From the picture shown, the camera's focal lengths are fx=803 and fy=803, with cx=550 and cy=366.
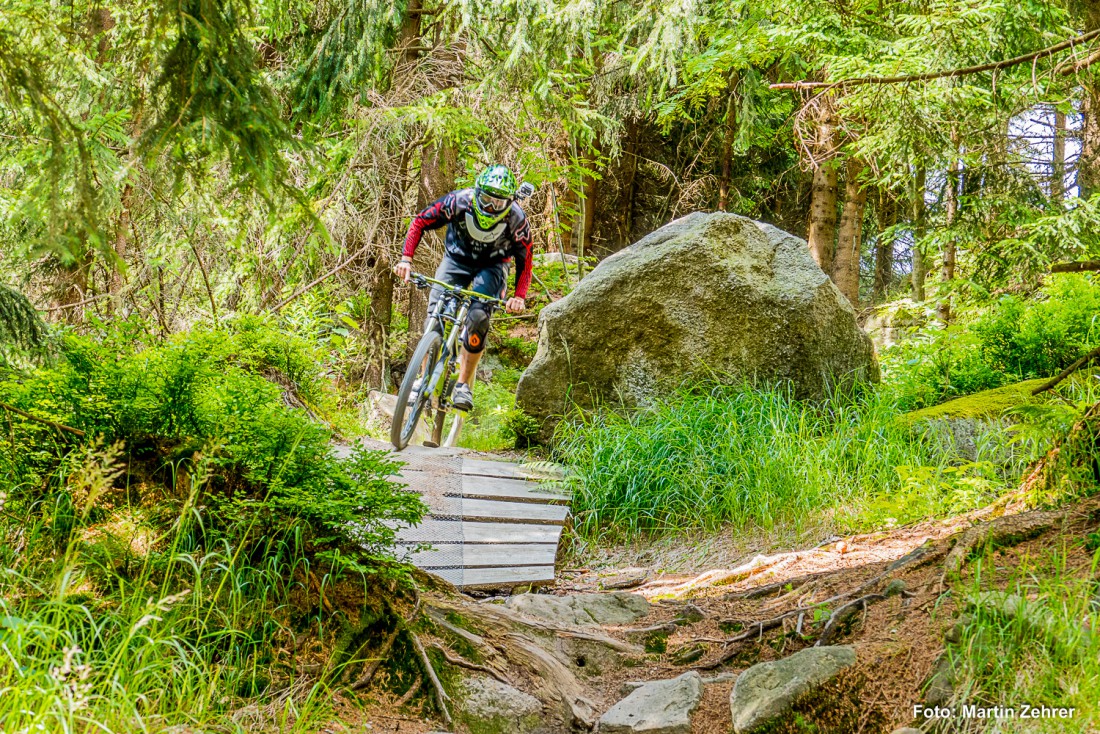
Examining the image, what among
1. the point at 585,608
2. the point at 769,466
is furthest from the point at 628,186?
the point at 585,608

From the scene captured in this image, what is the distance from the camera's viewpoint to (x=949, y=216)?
11086mm

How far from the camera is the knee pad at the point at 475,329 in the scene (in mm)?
6383

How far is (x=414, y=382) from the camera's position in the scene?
6.19 metres

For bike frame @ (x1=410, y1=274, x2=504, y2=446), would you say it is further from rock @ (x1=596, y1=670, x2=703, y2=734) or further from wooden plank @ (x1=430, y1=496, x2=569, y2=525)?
rock @ (x1=596, y1=670, x2=703, y2=734)

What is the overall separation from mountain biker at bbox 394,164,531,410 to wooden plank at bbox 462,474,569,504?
78cm

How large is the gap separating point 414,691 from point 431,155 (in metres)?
7.96

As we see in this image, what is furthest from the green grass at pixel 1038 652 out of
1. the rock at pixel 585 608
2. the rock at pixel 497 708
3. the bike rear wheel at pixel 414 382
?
the bike rear wheel at pixel 414 382

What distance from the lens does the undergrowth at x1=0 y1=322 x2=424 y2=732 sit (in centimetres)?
217

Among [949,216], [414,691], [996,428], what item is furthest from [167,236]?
[949,216]

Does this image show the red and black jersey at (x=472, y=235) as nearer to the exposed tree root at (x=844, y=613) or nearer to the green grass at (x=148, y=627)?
the green grass at (x=148, y=627)

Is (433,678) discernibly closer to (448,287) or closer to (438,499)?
(438,499)

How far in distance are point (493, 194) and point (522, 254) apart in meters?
0.65

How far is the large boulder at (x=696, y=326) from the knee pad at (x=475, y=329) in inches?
44.1

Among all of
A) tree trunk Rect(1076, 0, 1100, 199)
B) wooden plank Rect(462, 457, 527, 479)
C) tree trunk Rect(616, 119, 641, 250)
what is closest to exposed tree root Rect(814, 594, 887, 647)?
tree trunk Rect(1076, 0, 1100, 199)
